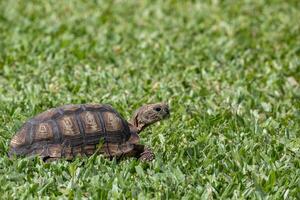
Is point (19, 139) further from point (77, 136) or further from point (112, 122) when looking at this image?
point (112, 122)

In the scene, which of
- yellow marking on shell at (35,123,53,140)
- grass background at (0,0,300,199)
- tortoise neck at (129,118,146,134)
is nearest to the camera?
grass background at (0,0,300,199)

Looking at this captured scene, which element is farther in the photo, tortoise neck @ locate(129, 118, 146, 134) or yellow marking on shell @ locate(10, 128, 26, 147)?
tortoise neck @ locate(129, 118, 146, 134)

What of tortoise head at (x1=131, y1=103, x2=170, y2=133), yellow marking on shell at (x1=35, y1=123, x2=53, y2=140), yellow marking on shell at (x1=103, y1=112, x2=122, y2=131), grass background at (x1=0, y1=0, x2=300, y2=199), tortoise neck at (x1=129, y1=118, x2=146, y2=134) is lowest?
grass background at (x1=0, y1=0, x2=300, y2=199)

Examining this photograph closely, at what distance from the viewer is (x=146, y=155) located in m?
5.87

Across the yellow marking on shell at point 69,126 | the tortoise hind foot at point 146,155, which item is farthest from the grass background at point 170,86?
the yellow marking on shell at point 69,126

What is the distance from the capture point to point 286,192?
5379 millimetres

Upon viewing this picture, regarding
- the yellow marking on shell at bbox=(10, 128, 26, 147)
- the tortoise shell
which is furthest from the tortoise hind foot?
the yellow marking on shell at bbox=(10, 128, 26, 147)

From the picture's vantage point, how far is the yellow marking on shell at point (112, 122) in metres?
5.81

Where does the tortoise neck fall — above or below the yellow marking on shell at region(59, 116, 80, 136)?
below

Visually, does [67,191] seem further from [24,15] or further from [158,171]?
[24,15]

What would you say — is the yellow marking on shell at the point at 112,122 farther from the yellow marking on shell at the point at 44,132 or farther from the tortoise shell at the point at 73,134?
the yellow marking on shell at the point at 44,132

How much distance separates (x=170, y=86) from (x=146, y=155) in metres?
2.34

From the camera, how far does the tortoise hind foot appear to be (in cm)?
583

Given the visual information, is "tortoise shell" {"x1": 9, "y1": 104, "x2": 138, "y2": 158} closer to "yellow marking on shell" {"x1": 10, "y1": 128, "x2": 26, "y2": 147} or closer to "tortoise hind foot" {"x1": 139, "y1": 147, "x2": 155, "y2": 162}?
"yellow marking on shell" {"x1": 10, "y1": 128, "x2": 26, "y2": 147}
